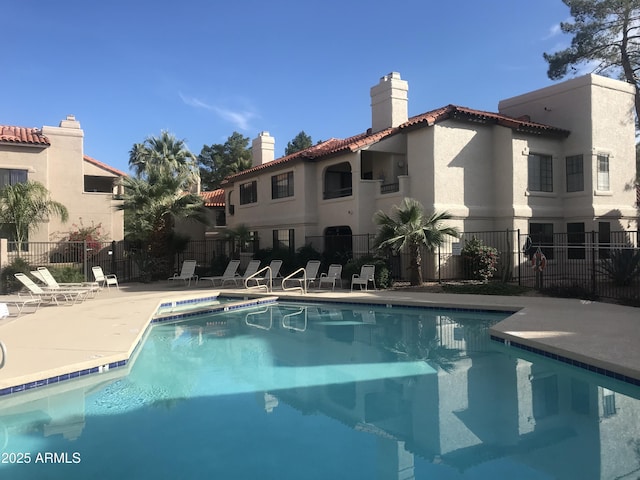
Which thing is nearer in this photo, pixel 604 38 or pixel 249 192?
pixel 604 38

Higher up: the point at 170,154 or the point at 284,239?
the point at 170,154

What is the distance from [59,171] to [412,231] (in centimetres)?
1794

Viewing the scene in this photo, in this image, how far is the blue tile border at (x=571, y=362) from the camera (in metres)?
7.21

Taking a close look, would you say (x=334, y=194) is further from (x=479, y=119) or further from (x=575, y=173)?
(x=575, y=173)

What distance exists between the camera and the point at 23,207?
2078 centimetres

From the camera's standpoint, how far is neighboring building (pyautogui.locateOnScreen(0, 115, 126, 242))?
22.6 meters

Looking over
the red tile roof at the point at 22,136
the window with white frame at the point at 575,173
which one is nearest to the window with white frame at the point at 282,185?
Result: the red tile roof at the point at 22,136

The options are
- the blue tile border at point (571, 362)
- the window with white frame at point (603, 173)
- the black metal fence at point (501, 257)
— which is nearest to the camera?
the blue tile border at point (571, 362)

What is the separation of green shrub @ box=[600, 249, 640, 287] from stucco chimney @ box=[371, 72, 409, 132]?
464 inches

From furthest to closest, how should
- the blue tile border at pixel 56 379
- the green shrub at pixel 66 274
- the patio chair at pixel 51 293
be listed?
the green shrub at pixel 66 274, the patio chair at pixel 51 293, the blue tile border at pixel 56 379

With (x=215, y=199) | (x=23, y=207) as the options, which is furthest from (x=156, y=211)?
(x=215, y=199)

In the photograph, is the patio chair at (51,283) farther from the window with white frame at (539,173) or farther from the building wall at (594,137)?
the building wall at (594,137)

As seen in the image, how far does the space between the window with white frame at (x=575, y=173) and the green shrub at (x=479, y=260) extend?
591 centimetres

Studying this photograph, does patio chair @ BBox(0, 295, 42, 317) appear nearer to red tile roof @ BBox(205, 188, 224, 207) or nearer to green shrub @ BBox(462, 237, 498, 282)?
green shrub @ BBox(462, 237, 498, 282)
